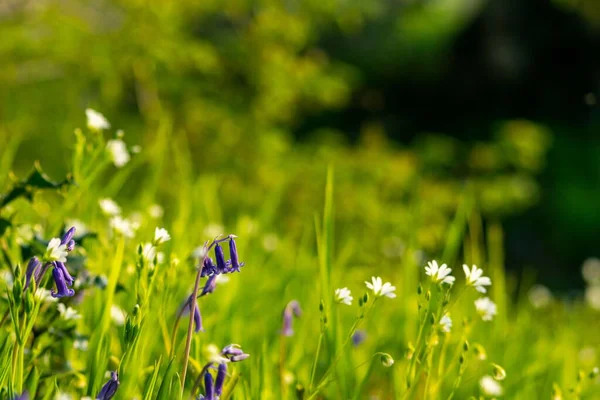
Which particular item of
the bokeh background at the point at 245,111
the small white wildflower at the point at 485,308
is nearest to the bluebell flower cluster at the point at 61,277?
the small white wildflower at the point at 485,308

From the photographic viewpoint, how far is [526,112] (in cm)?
1162

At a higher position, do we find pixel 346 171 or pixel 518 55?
pixel 518 55

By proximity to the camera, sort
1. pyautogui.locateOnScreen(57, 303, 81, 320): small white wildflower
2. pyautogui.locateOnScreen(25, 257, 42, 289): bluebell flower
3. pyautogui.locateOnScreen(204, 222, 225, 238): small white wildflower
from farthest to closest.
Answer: pyautogui.locateOnScreen(204, 222, 225, 238): small white wildflower
pyautogui.locateOnScreen(57, 303, 81, 320): small white wildflower
pyautogui.locateOnScreen(25, 257, 42, 289): bluebell flower

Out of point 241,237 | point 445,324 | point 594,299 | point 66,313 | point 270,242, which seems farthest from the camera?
point 594,299

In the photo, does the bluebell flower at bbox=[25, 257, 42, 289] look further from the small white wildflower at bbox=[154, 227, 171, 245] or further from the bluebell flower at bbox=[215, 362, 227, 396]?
the bluebell flower at bbox=[215, 362, 227, 396]

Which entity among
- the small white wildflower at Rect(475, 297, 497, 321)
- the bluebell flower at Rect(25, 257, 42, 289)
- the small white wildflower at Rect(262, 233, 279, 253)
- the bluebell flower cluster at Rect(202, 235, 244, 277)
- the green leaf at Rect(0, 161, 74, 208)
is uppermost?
the small white wildflower at Rect(262, 233, 279, 253)

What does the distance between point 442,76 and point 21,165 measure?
7517 millimetres

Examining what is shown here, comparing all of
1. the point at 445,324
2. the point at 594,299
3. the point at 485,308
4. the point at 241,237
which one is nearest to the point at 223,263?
the point at 445,324

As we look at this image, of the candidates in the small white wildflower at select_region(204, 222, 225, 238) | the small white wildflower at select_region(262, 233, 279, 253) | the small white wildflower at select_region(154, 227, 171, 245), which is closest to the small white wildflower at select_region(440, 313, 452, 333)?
the small white wildflower at select_region(154, 227, 171, 245)

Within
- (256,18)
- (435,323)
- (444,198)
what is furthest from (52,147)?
(435,323)

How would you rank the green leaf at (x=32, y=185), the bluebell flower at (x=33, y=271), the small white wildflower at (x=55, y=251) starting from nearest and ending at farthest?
the small white wildflower at (x=55, y=251), the bluebell flower at (x=33, y=271), the green leaf at (x=32, y=185)

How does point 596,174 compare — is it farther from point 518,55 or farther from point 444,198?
point 444,198

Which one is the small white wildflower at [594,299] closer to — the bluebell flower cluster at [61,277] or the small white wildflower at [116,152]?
the small white wildflower at [116,152]

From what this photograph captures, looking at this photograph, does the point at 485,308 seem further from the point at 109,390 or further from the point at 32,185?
the point at 32,185
